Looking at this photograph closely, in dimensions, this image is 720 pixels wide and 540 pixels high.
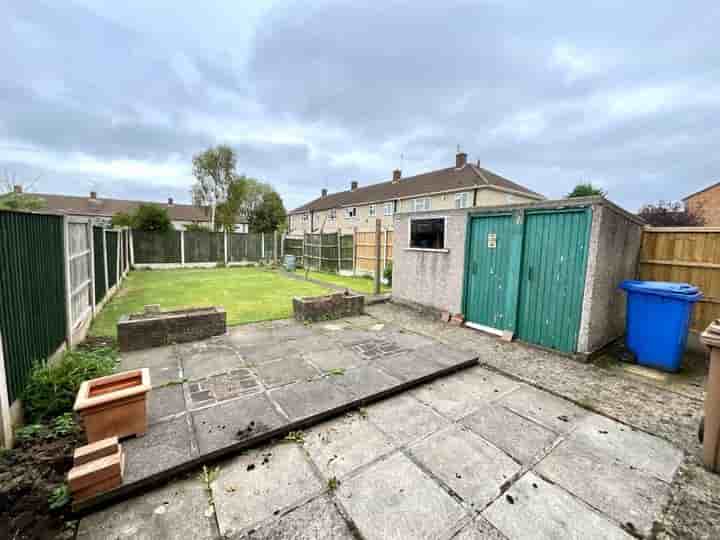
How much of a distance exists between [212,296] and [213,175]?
1964 centimetres

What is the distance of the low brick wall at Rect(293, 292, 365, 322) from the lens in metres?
5.69

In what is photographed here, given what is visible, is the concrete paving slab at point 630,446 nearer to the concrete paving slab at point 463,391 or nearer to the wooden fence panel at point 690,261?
the concrete paving slab at point 463,391

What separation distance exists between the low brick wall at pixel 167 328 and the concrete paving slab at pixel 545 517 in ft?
14.8

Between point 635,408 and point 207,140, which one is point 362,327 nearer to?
point 635,408

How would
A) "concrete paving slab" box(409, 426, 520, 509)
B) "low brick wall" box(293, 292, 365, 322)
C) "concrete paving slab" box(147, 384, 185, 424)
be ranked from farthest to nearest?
"low brick wall" box(293, 292, 365, 322) < "concrete paving slab" box(147, 384, 185, 424) < "concrete paving slab" box(409, 426, 520, 509)

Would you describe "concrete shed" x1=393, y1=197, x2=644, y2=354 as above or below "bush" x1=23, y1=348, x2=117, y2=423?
above

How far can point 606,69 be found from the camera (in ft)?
22.6

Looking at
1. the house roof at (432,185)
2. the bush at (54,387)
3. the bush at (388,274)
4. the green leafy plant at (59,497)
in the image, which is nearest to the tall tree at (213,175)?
the house roof at (432,185)

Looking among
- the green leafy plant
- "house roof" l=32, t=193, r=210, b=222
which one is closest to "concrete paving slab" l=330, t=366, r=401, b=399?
the green leafy plant

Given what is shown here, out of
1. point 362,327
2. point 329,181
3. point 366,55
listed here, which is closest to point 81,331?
point 362,327

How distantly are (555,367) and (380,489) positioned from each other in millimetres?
3321

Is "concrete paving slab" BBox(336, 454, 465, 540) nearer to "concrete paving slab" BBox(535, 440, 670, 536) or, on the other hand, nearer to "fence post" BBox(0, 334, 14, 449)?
"concrete paving slab" BBox(535, 440, 670, 536)

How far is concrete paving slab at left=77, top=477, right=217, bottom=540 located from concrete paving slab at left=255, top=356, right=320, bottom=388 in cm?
138

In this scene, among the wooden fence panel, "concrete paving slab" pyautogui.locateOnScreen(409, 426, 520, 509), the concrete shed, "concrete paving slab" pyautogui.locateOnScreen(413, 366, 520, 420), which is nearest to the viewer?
"concrete paving slab" pyautogui.locateOnScreen(409, 426, 520, 509)
